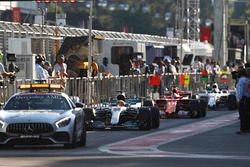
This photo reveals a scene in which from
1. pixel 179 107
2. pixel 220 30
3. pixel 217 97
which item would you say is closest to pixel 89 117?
pixel 179 107

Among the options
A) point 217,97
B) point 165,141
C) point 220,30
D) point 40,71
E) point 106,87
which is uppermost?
point 220,30

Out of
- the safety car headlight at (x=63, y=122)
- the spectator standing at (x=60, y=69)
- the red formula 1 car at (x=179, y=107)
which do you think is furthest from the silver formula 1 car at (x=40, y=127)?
the red formula 1 car at (x=179, y=107)

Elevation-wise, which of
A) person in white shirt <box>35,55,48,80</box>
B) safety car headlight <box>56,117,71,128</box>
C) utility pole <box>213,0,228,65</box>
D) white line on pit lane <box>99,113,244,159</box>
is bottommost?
white line on pit lane <box>99,113,244,159</box>

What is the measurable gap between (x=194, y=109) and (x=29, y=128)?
14665 mm

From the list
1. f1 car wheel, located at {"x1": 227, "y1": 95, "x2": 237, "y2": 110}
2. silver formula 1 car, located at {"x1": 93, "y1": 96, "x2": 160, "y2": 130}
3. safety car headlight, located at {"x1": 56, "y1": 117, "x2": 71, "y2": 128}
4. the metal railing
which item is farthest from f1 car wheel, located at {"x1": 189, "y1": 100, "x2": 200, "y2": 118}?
safety car headlight, located at {"x1": 56, "y1": 117, "x2": 71, "y2": 128}

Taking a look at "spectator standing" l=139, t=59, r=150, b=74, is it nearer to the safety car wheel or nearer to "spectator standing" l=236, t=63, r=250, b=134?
the safety car wheel

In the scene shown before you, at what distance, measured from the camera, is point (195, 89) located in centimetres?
4966

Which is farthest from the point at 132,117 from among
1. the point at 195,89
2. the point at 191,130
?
the point at 195,89

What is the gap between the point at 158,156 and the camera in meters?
18.7

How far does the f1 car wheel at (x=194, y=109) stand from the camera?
3419 cm

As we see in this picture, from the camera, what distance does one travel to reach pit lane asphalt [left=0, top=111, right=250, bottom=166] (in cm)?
1734

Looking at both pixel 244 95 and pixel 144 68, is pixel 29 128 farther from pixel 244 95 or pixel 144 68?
pixel 144 68

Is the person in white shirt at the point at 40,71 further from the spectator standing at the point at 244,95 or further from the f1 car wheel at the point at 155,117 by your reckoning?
the spectator standing at the point at 244,95

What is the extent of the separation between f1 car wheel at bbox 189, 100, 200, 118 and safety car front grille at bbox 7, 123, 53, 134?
46.8ft
